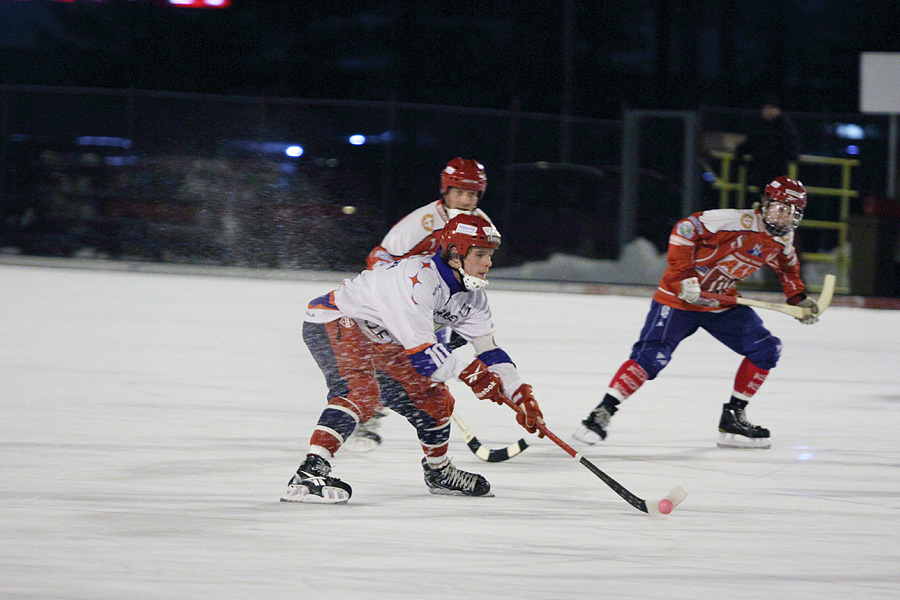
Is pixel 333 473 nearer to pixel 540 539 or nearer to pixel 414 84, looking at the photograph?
pixel 540 539

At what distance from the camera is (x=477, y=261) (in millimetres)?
4434

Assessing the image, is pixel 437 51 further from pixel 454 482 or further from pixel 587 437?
pixel 454 482

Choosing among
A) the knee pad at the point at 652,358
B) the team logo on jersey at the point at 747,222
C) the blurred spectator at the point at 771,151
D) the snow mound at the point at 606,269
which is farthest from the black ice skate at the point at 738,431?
the snow mound at the point at 606,269

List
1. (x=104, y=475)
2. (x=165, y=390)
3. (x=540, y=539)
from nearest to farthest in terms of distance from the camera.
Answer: (x=540, y=539) → (x=104, y=475) → (x=165, y=390)

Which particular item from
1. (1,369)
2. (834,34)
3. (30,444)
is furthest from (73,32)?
(30,444)

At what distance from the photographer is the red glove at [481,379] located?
4.33 metres

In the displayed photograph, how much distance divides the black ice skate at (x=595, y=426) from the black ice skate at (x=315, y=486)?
1.63m

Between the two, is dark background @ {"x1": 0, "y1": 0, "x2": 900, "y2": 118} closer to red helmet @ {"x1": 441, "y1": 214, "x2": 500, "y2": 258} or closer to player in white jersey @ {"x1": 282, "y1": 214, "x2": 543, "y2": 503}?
player in white jersey @ {"x1": 282, "y1": 214, "x2": 543, "y2": 503}

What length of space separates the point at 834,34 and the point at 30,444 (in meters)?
22.8

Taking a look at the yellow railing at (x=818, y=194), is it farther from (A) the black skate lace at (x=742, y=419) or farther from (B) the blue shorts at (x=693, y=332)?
(A) the black skate lace at (x=742, y=419)

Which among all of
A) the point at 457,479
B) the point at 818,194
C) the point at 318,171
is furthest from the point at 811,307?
the point at 318,171

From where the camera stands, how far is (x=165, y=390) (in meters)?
7.02

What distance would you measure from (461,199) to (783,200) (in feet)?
4.79

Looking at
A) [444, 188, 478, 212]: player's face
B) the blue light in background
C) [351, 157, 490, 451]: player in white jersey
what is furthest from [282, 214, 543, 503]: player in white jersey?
the blue light in background
